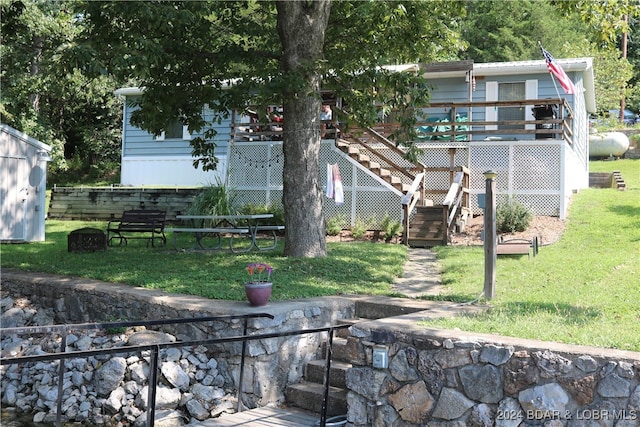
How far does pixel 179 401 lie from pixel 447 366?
294cm

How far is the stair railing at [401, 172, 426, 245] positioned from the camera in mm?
13080

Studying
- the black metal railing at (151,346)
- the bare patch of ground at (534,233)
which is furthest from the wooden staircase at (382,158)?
the black metal railing at (151,346)

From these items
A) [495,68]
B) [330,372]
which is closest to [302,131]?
[330,372]

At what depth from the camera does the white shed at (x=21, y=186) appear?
46.1 feet

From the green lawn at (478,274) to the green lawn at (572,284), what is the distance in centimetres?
1

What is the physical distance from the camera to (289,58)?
1033 cm

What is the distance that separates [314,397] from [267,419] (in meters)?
0.53

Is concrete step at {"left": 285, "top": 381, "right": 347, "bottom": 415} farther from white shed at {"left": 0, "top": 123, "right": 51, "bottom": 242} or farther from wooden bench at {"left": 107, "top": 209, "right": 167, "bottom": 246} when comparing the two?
white shed at {"left": 0, "top": 123, "right": 51, "bottom": 242}

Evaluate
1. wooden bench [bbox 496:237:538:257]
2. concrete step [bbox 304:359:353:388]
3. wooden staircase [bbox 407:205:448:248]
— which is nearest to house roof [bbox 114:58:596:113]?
Answer: wooden staircase [bbox 407:205:448:248]

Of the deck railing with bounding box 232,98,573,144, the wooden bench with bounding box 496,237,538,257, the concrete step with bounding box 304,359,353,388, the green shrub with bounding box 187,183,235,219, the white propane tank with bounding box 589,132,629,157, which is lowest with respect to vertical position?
the concrete step with bounding box 304,359,353,388

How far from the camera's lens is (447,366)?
191 inches

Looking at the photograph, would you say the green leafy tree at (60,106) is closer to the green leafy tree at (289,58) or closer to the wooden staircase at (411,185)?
the green leafy tree at (289,58)

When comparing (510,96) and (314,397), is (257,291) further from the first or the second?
(510,96)

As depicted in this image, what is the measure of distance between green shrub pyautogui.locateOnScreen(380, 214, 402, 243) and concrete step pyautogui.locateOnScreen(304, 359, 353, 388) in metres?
7.03
